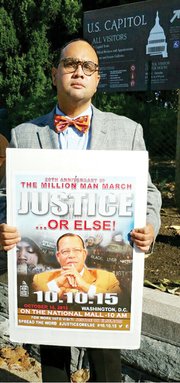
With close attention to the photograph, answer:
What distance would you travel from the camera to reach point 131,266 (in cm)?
188

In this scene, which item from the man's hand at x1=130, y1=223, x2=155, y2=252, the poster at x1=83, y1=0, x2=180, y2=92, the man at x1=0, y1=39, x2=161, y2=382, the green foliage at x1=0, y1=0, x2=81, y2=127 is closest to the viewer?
the man's hand at x1=130, y1=223, x2=155, y2=252

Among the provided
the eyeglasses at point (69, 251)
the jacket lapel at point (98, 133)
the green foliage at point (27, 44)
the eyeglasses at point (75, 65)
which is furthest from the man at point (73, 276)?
the green foliage at point (27, 44)

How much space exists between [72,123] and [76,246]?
0.51m

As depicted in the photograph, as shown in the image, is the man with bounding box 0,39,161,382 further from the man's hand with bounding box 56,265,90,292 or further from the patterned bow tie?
the man's hand with bounding box 56,265,90,292

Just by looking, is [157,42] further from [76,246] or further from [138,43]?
[76,246]

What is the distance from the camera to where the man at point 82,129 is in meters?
1.94

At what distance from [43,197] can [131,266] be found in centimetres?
43

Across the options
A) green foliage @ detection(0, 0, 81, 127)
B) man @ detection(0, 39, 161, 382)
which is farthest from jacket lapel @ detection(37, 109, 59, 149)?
green foliage @ detection(0, 0, 81, 127)

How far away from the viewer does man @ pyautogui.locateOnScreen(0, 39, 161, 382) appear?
1.94m

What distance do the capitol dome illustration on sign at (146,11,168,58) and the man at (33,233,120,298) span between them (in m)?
3.98

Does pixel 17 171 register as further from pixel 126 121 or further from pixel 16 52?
pixel 16 52

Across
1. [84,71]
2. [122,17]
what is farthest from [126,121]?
[122,17]

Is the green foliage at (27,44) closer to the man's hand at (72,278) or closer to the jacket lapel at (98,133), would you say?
the jacket lapel at (98,133)

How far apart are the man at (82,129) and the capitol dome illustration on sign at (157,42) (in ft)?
11.7
